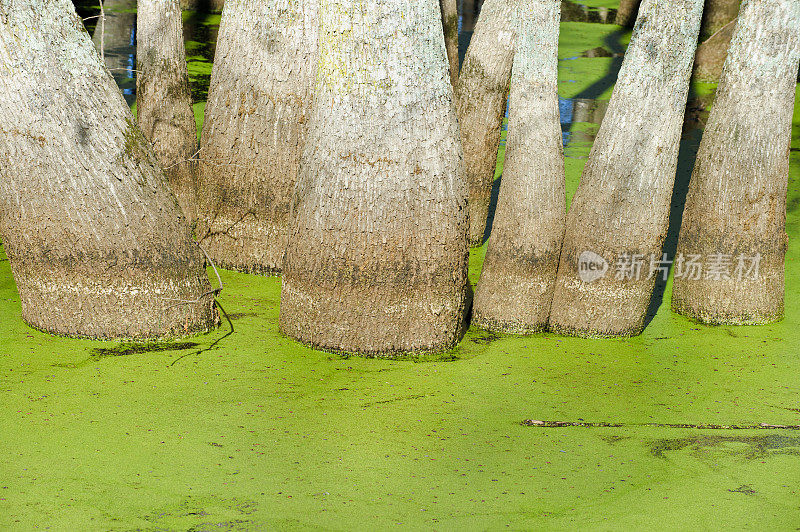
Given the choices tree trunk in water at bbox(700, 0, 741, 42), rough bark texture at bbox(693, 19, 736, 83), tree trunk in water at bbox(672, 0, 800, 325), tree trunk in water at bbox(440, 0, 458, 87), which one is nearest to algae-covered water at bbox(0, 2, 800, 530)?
tree trunk in water at bbox(672, 0, 800, 325)

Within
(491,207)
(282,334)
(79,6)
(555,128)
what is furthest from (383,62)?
(79,6)

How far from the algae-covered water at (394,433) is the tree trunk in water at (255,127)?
91cm

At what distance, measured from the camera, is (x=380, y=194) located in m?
5.85

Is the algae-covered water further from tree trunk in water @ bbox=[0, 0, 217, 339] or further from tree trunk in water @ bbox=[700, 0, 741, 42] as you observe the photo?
tree trunk in water @ bbox=[700, 0, 741, 42]

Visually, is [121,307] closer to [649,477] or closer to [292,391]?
[292,391]

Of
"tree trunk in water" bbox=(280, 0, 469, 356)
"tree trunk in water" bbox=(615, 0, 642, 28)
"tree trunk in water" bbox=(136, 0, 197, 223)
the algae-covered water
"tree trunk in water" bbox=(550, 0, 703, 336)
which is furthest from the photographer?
A: "tree trunk in water" bbox=(615, 0, 642, 28)

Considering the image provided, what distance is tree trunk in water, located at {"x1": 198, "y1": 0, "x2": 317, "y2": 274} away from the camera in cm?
715

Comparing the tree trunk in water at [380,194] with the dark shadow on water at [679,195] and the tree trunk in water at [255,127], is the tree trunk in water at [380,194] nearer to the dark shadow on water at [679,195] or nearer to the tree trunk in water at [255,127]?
the tree trunk in water at [255,127]

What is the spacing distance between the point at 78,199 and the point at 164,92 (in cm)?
232

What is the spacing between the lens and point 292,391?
220 inches

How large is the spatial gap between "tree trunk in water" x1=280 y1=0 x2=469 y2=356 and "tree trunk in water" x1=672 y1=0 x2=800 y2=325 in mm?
1943

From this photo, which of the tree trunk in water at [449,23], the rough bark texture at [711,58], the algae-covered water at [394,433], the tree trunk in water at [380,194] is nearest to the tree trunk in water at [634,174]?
the algae-covered water at [394,433]

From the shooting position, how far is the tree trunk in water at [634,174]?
6.28 meters

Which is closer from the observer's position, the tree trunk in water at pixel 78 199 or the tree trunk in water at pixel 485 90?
the tree trunk in water at pixel 78 199
